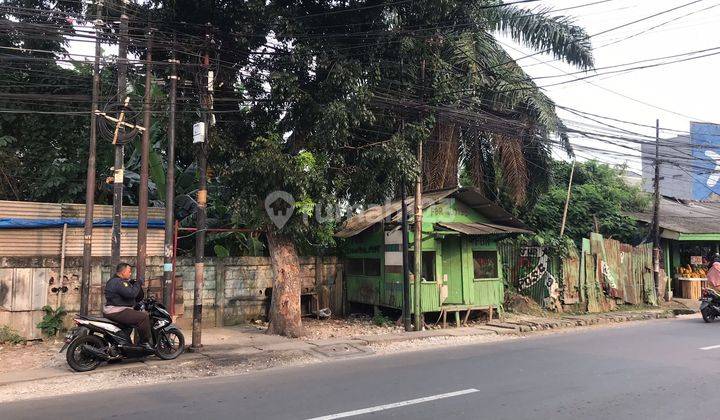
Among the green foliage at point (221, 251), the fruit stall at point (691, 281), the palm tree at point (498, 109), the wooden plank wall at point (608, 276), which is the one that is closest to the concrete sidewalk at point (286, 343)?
the wooden plank wall at point (608, 276)

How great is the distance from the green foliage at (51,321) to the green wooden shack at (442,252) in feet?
21.3

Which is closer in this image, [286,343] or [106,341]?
[106,341]

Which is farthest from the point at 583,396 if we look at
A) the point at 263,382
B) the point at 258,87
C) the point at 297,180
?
the point at 258,87

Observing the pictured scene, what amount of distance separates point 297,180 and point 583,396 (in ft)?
18.9

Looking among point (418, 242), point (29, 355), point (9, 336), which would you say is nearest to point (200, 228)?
point (29, 355)

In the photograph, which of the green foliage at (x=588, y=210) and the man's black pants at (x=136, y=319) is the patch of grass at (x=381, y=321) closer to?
the man's black pants at (x=136, y=319)

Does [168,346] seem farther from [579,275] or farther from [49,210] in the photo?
[579,275]

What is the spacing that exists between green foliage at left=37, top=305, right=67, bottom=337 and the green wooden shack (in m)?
6.50

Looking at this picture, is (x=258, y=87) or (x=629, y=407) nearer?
(x=629, y=407)

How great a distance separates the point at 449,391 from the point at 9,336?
27.8 ft

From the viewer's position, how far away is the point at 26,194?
50.4ft

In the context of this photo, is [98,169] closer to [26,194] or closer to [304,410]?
[26,194]

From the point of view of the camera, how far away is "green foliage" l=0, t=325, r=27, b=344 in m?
9.90

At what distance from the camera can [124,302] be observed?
8195 millimetres
